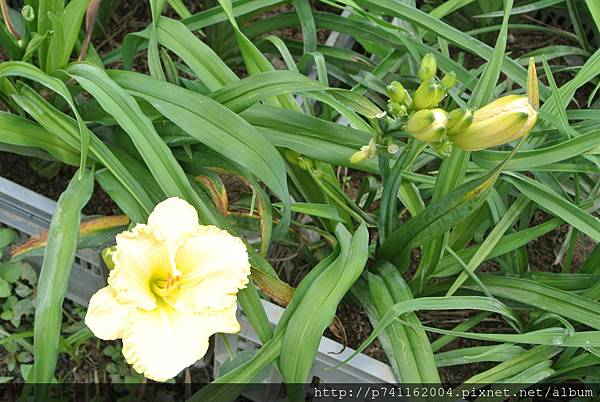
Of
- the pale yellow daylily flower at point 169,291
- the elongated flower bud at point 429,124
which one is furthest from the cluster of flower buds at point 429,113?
the pale yellow daylily flower at point 169,291

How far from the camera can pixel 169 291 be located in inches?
32.5

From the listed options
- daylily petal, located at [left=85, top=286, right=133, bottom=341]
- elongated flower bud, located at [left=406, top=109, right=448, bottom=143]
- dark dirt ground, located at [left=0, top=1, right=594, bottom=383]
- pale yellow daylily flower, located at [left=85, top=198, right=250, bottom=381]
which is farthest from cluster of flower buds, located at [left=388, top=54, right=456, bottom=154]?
dark dirt ground, located at [left=0, top=1, right=594, bottom=383]

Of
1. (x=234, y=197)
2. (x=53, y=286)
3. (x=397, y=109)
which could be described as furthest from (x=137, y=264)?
(x=234, y=197)

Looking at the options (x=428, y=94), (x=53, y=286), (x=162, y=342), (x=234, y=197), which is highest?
(x=234, y=197)

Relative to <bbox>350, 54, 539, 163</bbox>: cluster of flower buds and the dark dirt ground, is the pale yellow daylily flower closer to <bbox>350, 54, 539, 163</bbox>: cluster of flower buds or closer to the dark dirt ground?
<bbox>350, 54, 539, 163</bbox>: cluster of flower buds

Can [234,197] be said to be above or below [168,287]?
above

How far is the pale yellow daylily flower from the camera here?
791 millimetres

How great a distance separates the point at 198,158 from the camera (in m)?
1.08

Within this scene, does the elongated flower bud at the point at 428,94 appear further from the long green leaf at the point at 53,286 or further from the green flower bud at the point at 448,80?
the long green leaf at the point at 53,286

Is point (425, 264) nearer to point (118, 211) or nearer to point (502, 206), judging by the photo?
point (502, 206)

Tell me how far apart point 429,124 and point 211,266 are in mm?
306

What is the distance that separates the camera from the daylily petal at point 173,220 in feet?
2.70

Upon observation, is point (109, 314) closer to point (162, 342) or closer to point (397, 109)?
point (162, 342)

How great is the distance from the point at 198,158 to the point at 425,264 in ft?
1.30
